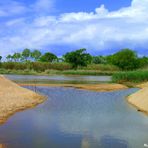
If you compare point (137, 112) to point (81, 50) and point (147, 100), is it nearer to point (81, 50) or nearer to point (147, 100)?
point (147, 100)

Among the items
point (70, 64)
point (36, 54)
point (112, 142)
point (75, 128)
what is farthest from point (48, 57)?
point (112, 142)

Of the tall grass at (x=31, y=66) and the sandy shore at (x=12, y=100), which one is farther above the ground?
the tall grass at (x=31, y=66)

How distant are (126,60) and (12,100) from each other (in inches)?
3902

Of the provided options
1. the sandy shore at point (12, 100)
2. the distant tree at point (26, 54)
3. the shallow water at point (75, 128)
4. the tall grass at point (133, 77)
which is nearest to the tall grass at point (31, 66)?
the distant tree at point (26, 54)

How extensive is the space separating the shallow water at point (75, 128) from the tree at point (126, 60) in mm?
99879

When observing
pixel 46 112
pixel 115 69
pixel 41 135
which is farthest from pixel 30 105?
pixel 115 69

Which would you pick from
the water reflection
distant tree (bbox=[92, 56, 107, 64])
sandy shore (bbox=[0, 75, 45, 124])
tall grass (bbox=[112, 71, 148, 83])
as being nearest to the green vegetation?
distant tree (bbox=[92, 56, 107, 64])

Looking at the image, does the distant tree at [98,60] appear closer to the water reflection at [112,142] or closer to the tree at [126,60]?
the tree at [126,60]

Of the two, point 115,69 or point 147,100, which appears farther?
point 115,69

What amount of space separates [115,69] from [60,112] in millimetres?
99941

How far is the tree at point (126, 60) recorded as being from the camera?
419 ft

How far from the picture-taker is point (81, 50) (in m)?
130

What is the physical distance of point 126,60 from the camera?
128000 mm

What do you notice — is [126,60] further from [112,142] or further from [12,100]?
[112,142]
